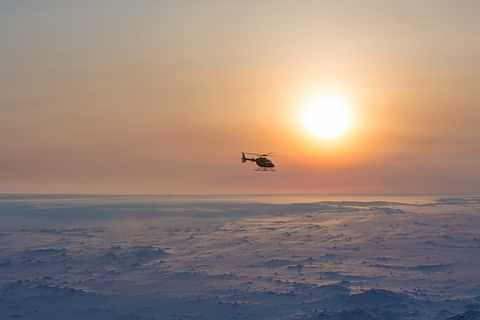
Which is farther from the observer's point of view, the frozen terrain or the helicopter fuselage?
the helicopter fuselage

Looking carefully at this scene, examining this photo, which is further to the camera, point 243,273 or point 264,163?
point 264,163

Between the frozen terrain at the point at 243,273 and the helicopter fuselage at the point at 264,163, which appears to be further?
the helicopter fuselage at the point at 264,163

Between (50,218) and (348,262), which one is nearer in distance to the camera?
(348,262)

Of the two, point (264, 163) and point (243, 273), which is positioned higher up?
point (264, 163)

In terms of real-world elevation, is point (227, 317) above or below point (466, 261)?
below

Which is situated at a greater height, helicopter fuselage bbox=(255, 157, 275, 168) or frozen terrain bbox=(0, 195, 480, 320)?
helicopter fuselage bbox=(255, 157, 275, 168)

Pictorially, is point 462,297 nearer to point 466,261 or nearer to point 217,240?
point 466,261

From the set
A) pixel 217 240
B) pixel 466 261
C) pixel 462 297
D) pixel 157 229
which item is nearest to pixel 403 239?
pixel 466 261

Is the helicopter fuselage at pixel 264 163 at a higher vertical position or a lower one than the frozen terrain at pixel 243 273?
higher
